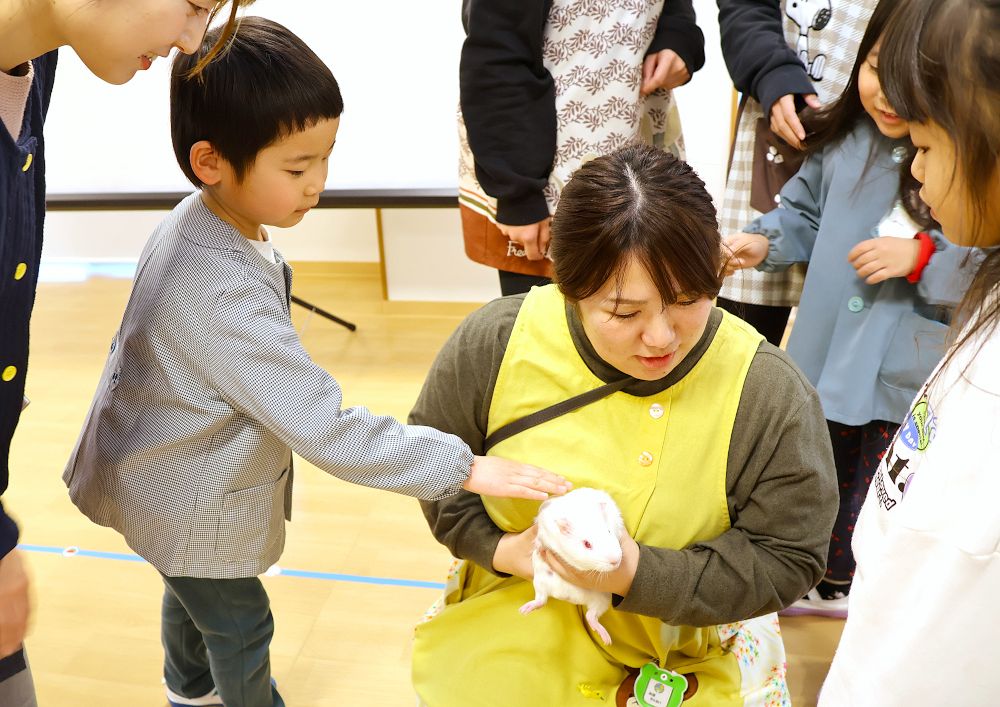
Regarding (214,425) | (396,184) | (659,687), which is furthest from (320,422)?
Answer: (396,184)

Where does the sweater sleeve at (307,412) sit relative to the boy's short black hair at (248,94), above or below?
below

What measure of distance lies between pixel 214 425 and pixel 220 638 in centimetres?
44

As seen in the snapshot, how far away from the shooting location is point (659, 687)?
127cm

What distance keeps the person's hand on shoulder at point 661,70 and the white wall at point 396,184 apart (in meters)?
1.37

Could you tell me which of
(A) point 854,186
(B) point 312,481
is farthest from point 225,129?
(B) point 312,481

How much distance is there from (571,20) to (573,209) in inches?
27.5

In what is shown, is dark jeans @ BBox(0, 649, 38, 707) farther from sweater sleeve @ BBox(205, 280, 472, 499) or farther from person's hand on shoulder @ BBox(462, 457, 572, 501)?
person's hand on shoulder @ BBox(462, 457, 572, 501)

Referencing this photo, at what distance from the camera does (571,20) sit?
1.68m

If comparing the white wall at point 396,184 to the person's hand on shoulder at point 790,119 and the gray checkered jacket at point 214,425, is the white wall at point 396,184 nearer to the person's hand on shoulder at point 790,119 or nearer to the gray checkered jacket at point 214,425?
the person's hand on shoulder at point 790,119

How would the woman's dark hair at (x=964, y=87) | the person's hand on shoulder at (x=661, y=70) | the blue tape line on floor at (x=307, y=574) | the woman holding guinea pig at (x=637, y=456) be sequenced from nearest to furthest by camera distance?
the woman's dark hair at (x=964, y=87) → the woman holding guinea pig at (x=637, y=456) → the person's hand on shoulder at (x=661, y=70) → the blue tape line on floor at (x=307, y=574)

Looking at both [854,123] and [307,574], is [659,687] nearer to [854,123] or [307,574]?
[854,123]

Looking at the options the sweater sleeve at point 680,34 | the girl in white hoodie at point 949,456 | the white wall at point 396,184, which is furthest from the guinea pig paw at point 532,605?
the white wall at point 396,184

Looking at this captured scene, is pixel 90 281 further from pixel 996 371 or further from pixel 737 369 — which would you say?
pixel 996 371

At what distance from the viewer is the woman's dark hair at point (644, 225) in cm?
109
